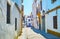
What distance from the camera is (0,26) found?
4.31 metres

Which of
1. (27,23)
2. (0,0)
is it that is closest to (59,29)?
(0,0)

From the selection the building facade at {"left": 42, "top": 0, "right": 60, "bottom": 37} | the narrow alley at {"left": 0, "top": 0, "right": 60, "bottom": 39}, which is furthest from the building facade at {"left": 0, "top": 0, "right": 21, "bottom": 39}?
the building facade at {"left": 42, "top": 0, "right": 60, "bottom": 37}

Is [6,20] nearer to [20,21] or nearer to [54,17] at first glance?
[54,17]

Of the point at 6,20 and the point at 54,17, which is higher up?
the point at 54,17

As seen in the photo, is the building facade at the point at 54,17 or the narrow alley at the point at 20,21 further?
the building facade at the point at 54,17

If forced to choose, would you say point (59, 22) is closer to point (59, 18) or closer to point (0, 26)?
point (59, 18)

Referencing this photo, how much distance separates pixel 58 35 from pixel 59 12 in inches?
94.2

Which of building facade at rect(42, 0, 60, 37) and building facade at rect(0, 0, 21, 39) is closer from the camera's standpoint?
building facade at rect(0, 0, 21, 39)

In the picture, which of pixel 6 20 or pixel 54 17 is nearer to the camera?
pixel 6 20

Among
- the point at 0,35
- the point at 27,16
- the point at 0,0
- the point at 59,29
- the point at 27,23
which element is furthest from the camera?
the point at 27,16

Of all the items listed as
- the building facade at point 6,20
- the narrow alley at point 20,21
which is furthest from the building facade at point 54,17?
the building facade at point 6,20

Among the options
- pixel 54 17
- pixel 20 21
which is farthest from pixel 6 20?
pixel 20 21

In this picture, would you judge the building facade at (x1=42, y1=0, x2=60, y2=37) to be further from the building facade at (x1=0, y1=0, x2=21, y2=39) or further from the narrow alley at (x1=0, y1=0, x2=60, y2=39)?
the building facade at (x1=0, y1=0, x2=21, y2=39)

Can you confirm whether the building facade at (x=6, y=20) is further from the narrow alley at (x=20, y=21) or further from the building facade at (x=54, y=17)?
the building facade at (x=54, y=17)
